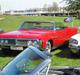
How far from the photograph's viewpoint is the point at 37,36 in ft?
38.1

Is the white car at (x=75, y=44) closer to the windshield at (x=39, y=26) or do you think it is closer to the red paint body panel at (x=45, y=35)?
the red paint body panel at (x=45, y=35)

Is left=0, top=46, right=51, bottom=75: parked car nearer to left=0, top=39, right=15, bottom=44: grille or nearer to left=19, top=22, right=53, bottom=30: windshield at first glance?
left=0, top=39, right=15, bottom=44: grille

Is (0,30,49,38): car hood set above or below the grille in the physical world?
above

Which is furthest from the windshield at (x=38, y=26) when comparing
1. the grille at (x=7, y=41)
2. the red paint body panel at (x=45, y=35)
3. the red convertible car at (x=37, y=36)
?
the grille at (x=7, y=41)

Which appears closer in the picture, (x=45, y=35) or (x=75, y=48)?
(x=75, y=48)

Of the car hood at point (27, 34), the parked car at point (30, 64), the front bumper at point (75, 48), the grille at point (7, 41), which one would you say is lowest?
the front bumper at point (75, 48)

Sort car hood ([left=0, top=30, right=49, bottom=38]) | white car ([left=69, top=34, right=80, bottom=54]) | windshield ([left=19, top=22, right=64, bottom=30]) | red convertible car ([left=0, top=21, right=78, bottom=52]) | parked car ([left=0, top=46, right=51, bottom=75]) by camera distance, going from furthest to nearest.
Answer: windshield ([left=19, top=22, right=64, bottom=30]), car hood ([left=0, top=30, right=49, bottom=38]), red convertible car ([left=0, top=21, right=78, bottom=52]), white car ([left=69, top=34, right=80, bottom=54]), parked car ([left=0, top=46, right=51, bottom=75])

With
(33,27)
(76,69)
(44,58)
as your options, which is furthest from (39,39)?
(44,58)

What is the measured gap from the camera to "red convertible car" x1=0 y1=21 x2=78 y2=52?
1162cm

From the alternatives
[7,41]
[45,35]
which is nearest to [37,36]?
[45,35]

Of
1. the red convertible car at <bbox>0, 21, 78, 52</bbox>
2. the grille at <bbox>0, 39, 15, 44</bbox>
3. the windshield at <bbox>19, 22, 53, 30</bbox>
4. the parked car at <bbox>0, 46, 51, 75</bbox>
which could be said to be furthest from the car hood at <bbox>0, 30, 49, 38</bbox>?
the parked car at <bbox>0, 46, 51, 75</bbox>

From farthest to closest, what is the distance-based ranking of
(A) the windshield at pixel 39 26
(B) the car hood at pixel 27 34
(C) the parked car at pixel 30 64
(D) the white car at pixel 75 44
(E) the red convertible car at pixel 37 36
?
(A) the windshield at pixel 39 26 < (B) the car hood at pixel 27 34 < (E) the red convertible car at pixel 37 36 < (D) the white car at pixel 75 44 < (C) the parked car at pixel 30 64

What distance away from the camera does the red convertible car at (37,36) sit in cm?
1162

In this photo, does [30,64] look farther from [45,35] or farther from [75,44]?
[45,35]
